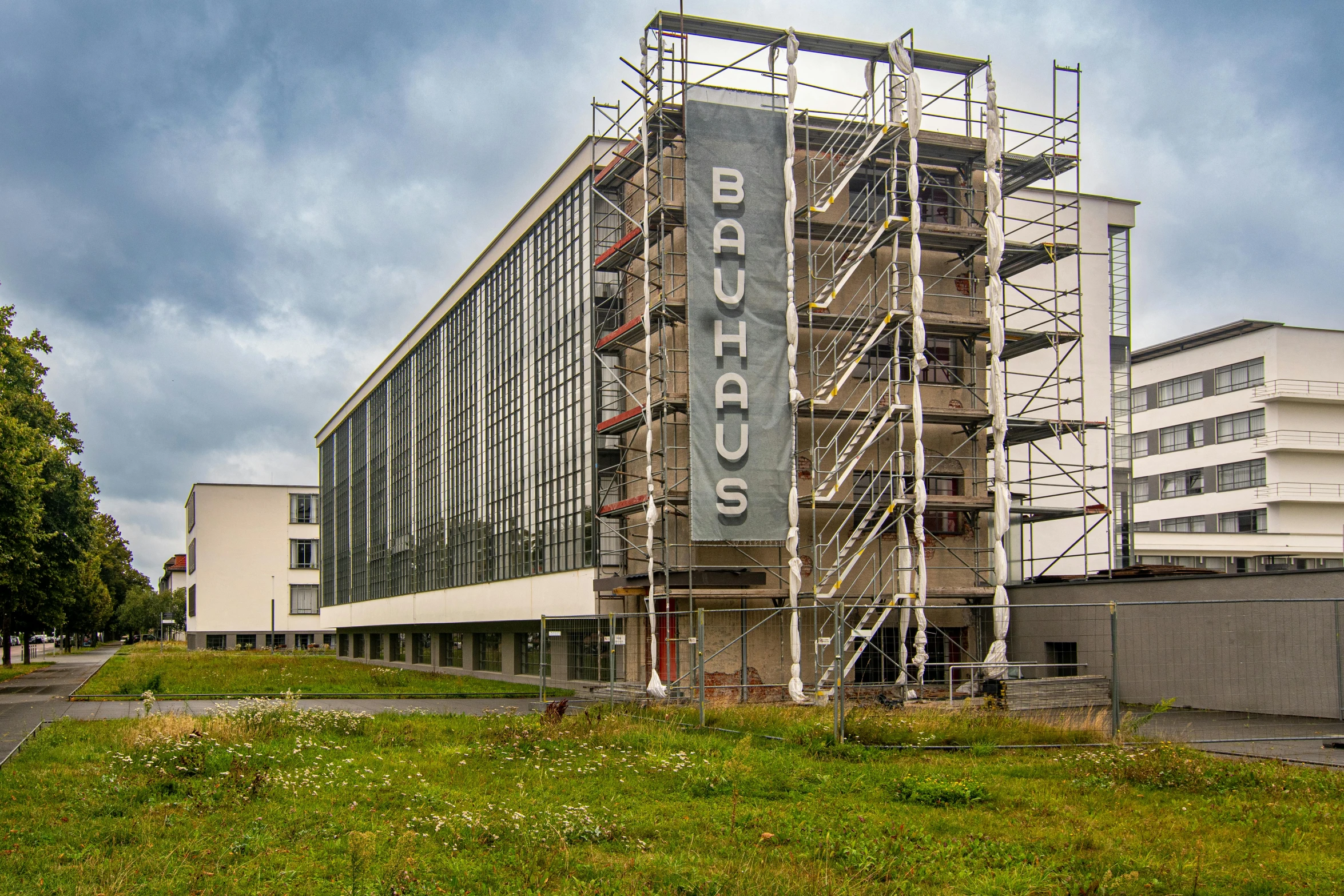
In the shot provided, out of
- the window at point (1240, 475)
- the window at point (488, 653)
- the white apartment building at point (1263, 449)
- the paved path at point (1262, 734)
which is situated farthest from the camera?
the window at point (1240, 475)

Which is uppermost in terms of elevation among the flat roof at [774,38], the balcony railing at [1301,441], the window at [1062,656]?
the flat roof at [774,38]

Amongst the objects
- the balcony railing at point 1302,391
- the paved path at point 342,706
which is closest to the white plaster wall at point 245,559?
the paved path at point 342,706

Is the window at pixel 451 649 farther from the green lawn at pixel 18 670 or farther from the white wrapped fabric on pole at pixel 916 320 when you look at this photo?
the white wrapped fabric on pole at pixel 916 320

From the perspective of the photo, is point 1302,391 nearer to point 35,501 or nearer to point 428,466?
point 428,466

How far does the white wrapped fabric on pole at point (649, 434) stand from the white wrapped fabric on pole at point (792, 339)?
12.0 ft

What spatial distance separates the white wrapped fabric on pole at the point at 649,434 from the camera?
29.2m

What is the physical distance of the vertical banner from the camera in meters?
30.2

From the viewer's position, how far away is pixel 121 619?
5689 inches

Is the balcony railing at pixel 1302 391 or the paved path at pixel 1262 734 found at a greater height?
the balcony railing at pixel 1302 391

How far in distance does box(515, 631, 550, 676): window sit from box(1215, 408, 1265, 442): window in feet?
145

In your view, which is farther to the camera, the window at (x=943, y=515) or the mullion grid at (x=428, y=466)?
the mullion grid at (x=428, y=466)

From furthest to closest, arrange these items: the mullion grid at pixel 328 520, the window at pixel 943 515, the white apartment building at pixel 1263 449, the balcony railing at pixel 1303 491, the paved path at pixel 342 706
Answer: the mullion grid at pixel 328 520 < the balcony railing at pixel 1303 491 < the white apartment building at pixel 1263 449 < the window at pixel 943 515 < the paved path at pixel 342 706

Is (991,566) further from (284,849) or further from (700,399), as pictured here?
(284,849)

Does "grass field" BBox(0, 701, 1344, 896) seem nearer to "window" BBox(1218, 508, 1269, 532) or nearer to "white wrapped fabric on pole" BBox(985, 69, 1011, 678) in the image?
"white wrapped fabric on pole" BBox(985, 69, 1011, 678)
